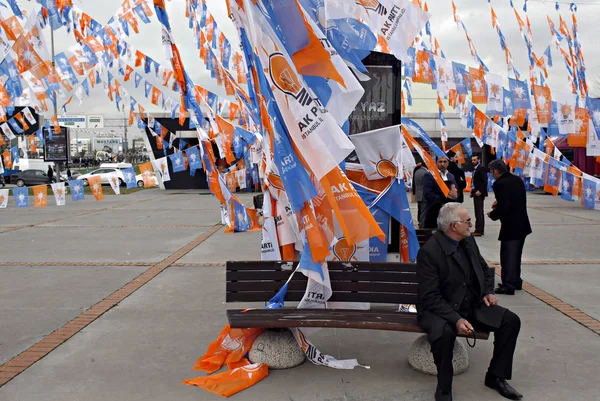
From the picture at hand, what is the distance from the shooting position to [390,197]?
19.0 feet

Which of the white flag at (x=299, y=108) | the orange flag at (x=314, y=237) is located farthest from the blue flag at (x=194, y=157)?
the white flag at (x=299, y=108)

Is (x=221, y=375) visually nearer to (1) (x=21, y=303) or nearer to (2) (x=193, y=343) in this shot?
(2) (x=193, y=343)

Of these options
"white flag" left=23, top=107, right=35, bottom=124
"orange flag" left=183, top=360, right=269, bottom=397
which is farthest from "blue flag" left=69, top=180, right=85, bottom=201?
"orange flag" left=183, top=360, right=269, bottom=397

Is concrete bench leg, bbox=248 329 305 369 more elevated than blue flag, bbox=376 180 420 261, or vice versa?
blue flag, bbox=376 180 420 261

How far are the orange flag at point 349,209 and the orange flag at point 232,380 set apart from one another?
4.08 ft

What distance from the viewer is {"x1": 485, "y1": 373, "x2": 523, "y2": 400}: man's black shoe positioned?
147 inches

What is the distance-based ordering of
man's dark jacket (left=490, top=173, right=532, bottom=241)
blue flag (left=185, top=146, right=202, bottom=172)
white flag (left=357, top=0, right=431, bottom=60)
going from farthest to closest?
blue flag (left=185, top=146, right=202, bottom=172), man's dark jacket (left=490, top=173, right=532, bottom=241), white flag (left=357, top=0, right=431, bottom=60)

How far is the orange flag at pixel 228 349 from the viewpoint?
4349 millimetres

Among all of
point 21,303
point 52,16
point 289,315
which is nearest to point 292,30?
point 289,315

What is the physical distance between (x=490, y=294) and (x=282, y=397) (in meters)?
1.69

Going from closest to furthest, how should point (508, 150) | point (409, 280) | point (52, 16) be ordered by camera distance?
point (409, 280)
point (52, 16)
point (508, 150)

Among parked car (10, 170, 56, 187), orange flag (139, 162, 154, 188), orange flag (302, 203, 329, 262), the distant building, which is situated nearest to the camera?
orange flag (302, 203, 329, 262)

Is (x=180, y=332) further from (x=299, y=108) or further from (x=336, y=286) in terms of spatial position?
(x=299, y=108)

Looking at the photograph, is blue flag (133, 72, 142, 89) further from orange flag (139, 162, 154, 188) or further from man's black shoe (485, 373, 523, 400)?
man's black shoe (485, 373, 523, 400)
